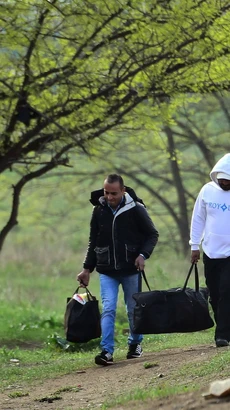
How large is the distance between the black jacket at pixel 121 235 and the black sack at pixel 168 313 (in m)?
0.37

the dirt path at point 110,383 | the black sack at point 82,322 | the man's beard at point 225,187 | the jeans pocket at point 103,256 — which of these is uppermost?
the man's beard at point 225,187

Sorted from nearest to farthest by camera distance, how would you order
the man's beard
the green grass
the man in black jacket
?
1. the man's beard
2. the green grass
3. the man in black jacket

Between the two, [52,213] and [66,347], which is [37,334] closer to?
[66,347]

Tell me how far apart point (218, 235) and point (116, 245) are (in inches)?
40.6

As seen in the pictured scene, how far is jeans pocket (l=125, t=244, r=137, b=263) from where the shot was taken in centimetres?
1009

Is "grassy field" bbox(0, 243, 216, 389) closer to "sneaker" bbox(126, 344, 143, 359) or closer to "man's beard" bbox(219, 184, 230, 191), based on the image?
"sneaker" bbox(126, 344, 143, 359)

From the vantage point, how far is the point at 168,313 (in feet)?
32.7

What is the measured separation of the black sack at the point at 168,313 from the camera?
9945 millimetres

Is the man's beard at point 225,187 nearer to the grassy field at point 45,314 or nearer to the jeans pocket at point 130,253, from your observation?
the jeans pocket at point 130,253

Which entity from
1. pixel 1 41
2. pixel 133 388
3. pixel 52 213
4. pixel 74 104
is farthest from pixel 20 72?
pixel 52 213

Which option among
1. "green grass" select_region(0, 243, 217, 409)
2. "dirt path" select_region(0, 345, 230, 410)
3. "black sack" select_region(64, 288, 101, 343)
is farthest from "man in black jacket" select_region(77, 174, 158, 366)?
"green grass" select_region(0, 243, 217, 409)

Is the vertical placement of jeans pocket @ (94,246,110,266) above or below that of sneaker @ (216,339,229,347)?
above

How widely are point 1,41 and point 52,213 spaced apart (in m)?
20.8

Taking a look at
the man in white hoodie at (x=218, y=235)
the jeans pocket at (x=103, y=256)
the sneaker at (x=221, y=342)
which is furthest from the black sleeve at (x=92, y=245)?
the sneaker at (x=221, y=342)
